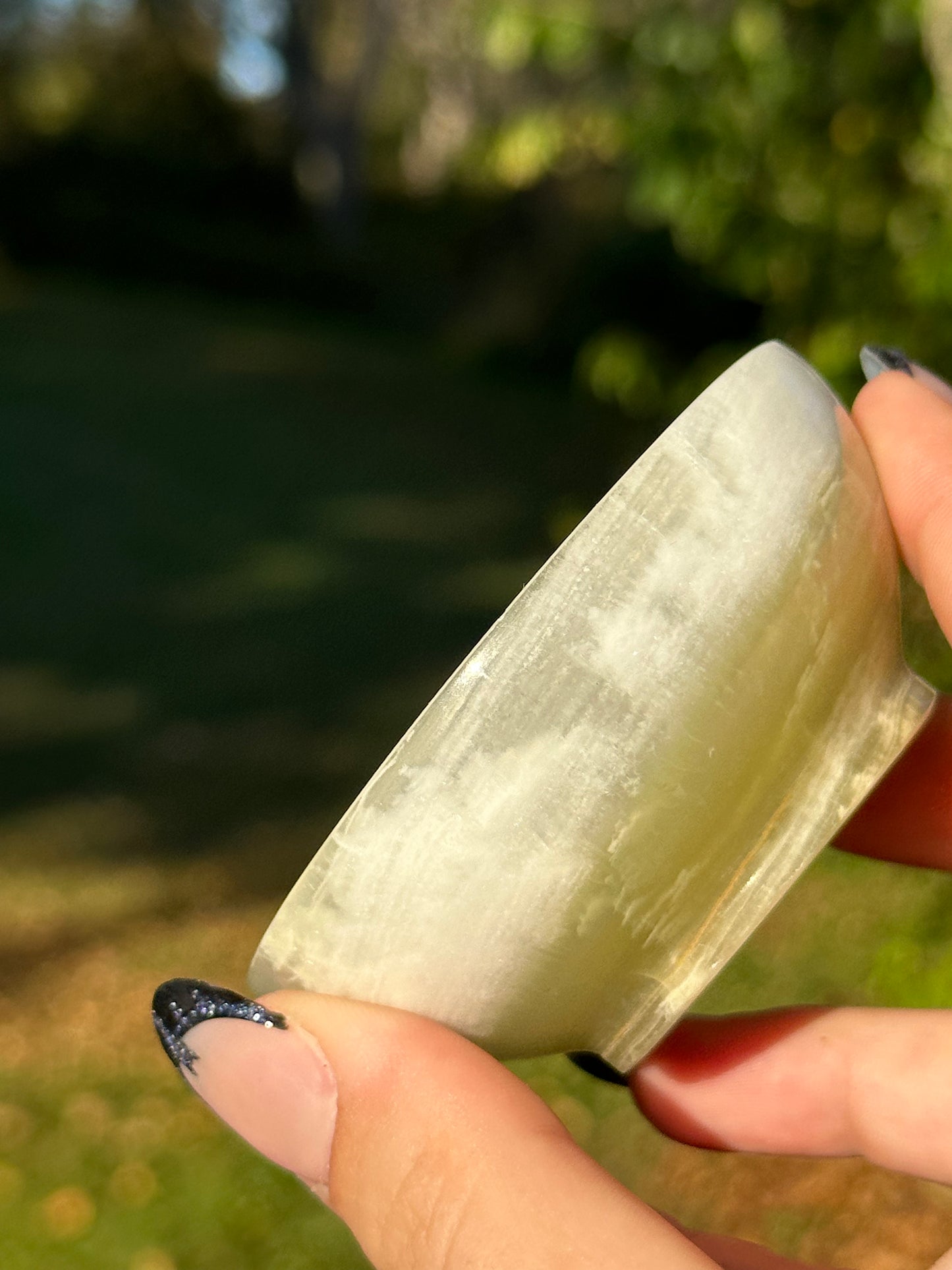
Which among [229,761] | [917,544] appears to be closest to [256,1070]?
[917,544]

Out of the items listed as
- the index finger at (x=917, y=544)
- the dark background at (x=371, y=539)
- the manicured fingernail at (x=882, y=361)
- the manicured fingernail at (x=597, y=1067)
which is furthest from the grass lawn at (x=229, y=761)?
the manicured fingernail at (x=882, y=361)

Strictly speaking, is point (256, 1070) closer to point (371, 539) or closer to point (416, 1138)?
point (416, 1138)

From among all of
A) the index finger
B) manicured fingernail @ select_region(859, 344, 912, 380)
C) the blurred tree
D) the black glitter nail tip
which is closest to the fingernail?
the black glitter nail tip

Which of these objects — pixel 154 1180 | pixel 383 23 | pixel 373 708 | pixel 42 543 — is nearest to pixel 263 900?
pixel 154 1180

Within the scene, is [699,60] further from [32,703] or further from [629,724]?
[32,703]

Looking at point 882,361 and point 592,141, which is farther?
point 592,141

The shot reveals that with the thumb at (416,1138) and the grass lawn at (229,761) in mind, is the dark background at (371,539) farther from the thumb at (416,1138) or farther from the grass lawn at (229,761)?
the thumb at (416,1138)

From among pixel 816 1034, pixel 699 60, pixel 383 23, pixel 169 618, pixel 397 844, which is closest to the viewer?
pixel 397 844
